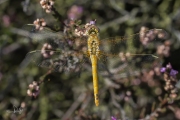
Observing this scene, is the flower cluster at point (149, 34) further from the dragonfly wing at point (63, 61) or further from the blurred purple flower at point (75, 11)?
the blurred purple flower at point (75, 11)

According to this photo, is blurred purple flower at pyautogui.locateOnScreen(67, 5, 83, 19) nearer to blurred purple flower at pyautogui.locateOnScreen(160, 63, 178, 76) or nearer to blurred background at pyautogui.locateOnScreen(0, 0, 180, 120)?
blurred background at pyautogui.locateOnScreen(0, 0, 180, 120)

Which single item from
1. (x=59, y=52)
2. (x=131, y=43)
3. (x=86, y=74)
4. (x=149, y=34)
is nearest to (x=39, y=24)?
(x=59, y=52)

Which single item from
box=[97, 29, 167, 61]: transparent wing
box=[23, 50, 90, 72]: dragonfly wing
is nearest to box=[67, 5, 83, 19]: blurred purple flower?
box=[97, 29, 167, 61]: transparent wing

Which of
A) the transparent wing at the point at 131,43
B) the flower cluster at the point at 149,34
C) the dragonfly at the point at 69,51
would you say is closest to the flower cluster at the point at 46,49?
the dragonfly at the point at 69,51

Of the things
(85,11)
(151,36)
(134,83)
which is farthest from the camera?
(85,11)

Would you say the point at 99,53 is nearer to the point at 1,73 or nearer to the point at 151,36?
the point at 151,36

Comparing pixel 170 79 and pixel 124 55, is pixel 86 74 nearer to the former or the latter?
pixel 124 55

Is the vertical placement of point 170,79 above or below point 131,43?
below

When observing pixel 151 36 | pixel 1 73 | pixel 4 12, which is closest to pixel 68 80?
pixel 1 73
